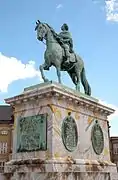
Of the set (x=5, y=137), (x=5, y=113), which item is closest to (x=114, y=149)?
(x=5, y=137)

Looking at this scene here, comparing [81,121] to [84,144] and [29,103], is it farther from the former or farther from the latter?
[29,103]

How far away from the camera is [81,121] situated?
12.7 m

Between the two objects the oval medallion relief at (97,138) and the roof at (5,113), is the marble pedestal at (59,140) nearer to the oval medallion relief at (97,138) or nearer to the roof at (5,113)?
the oval medallion relief at (97,138)

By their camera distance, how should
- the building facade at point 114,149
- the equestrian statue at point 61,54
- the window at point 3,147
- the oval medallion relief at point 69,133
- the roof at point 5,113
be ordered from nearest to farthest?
the oval medallion relief at point 69,133 → the equestrian statue at point 61,54 → the window at point 3,147 → the roof at point 5,113 → the building facade at point 114,149

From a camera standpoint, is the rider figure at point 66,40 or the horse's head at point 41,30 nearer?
the horse's head at point 41,30

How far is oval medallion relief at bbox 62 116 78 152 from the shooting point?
11.5 metres

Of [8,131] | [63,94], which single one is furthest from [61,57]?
[8,131]

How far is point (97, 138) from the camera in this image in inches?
537

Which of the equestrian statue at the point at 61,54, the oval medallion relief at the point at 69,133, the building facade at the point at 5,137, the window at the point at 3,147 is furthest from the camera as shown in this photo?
the window at the point at 3,147

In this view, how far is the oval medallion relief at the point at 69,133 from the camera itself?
11547 mm

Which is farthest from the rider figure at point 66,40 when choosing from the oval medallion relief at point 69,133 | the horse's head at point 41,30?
the oval medallion relief at point 69,133

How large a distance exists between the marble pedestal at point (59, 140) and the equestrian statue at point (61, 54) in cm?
117

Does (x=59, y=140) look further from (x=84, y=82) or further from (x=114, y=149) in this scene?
(x=114, y=149)

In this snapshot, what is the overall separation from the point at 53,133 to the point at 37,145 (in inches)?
32.3
